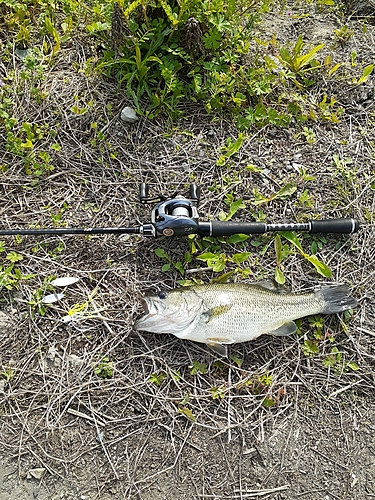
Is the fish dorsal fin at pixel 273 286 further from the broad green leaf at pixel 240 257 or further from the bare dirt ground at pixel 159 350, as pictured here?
the broad green leaf at pixel 240 257

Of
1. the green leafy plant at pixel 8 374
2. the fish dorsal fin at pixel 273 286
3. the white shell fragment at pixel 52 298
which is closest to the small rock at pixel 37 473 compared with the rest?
the green leafy plant at pixel 8 374

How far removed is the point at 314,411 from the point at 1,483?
7.45ft

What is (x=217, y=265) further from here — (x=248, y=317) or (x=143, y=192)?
(x=143, y=192)

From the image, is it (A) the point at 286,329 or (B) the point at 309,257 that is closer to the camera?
(A) the point at 286,329

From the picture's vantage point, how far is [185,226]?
330 centimetres

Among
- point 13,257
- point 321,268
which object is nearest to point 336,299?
point 321,268

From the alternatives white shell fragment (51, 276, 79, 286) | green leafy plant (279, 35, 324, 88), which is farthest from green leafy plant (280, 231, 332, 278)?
white shell fragment (51, 276, 79, 286)

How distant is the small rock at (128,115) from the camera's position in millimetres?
3857

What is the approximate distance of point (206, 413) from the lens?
10.9 feet

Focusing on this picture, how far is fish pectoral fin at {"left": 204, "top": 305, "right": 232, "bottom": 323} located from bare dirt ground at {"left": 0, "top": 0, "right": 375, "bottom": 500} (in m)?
0.30

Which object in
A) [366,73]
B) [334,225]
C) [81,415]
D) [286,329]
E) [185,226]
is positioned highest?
[366,73]

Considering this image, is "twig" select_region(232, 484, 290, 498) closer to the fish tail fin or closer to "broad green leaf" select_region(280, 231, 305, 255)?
the fish tail fin

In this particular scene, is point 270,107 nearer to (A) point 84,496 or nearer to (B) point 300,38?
(B) point 300,38

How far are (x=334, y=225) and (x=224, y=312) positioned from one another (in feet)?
3.74
